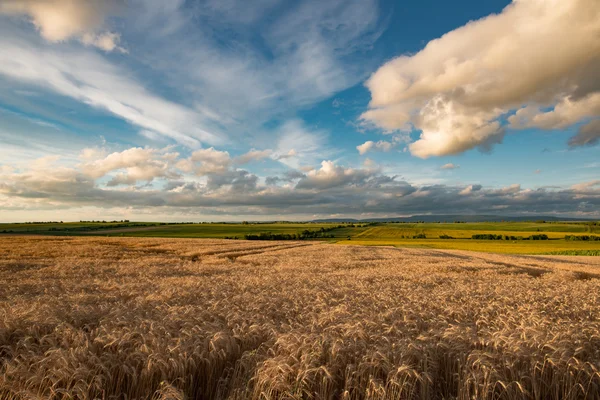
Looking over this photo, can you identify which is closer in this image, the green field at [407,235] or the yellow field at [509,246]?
the yellow field at [509,246]

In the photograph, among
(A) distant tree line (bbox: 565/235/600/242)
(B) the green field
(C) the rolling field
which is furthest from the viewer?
(C) the rolling field

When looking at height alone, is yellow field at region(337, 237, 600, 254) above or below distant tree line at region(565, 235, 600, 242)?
above

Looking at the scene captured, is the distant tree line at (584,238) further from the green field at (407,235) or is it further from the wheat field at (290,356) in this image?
the wheat field at (290,356)

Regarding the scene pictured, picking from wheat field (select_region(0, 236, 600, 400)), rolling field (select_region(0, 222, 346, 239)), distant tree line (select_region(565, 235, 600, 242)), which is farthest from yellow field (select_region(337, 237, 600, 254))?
wheat field (select_region(0, 236, 600, 400))

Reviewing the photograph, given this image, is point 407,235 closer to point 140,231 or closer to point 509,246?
point 509,246

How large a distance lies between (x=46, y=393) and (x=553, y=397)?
7.04 m

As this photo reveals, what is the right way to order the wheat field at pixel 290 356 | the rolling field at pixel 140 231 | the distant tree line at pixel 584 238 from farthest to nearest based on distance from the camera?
the rolling field at pixel 140 231, the distant tree line at pixel 584 238, the wheat field at pixel 290 356

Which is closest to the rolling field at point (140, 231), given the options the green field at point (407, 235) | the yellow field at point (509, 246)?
the green field at point (407, 235)

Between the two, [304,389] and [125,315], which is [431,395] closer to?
[304,389]

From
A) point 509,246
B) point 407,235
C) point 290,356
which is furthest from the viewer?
point 407,235

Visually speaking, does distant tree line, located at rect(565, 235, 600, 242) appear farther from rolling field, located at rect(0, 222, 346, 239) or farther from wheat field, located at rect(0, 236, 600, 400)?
wheat field, located at rect(0, 236, 600, 400)

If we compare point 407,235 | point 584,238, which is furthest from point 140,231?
point 584,238

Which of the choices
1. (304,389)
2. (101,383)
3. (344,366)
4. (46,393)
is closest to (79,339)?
(46,393)

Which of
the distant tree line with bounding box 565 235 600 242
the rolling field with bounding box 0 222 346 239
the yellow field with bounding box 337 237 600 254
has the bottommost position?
the distant tree line with bounding box 565 235 600 242
